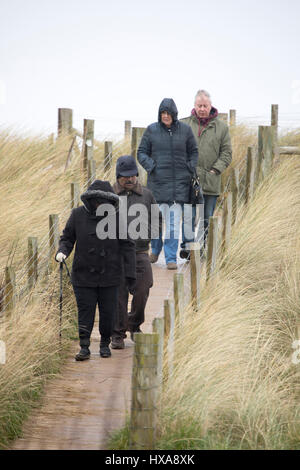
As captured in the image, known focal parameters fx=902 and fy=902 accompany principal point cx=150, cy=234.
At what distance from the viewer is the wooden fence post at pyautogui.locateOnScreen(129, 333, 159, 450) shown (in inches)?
219

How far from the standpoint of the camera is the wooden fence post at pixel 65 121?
1625 centimetres

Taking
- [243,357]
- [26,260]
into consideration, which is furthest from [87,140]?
[243,357]

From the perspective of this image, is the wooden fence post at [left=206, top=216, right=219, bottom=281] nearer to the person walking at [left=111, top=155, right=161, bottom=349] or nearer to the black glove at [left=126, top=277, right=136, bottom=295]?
the person walking at [left=111, top=155, right=161, bottom=349]

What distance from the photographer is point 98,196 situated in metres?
7.62

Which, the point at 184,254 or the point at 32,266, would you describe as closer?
the point at 32,266

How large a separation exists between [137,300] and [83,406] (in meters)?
1.55

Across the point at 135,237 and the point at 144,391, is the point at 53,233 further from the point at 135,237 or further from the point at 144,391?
the point at 144,391

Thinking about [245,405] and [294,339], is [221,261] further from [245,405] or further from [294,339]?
[245,405]

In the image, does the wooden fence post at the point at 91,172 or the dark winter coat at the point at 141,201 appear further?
the wooden fence post at the point at 91,172

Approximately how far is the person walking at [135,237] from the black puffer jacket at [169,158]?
213cm

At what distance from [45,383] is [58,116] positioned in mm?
9679

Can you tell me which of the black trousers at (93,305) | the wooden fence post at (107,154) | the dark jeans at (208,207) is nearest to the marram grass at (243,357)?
the dark jeans at (208,207)

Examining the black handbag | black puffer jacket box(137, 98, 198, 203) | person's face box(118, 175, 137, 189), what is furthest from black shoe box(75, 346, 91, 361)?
the black handbag

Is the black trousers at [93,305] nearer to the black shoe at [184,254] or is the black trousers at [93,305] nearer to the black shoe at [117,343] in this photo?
the black shoe at [117,343]
